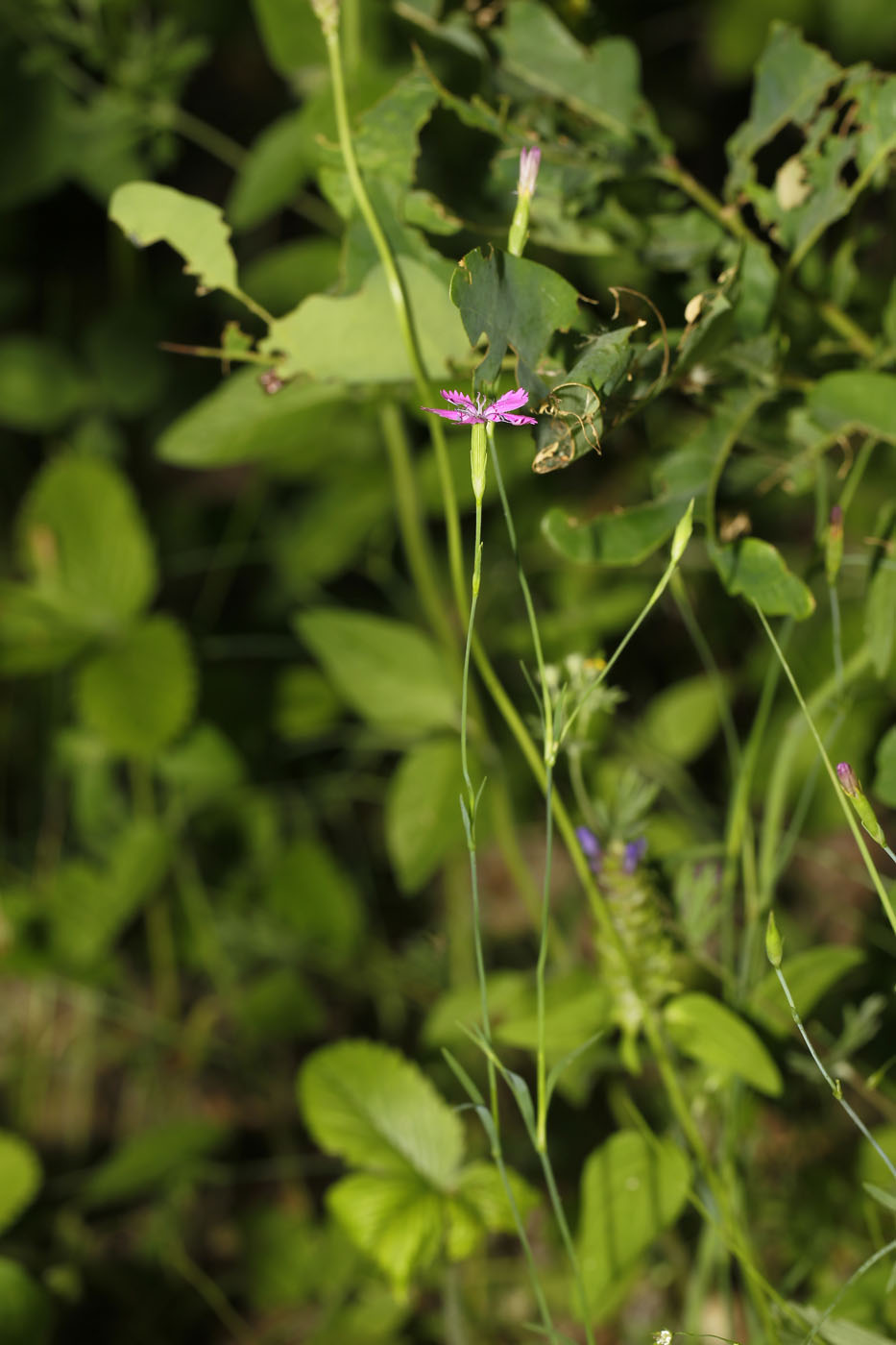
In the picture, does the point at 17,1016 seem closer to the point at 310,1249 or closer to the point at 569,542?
the point at 310,1249

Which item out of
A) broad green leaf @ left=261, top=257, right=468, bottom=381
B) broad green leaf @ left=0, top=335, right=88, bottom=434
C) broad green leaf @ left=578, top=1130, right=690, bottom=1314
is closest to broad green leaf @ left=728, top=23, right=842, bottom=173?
broad green leaf @ left=261, top=257, right=468, bottom=381

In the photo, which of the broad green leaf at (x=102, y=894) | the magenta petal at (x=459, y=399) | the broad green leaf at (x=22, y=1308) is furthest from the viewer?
the broad green leaf at (x=102, y=894)

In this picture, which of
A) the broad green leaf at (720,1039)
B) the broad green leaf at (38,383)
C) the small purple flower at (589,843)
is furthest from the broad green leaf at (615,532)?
the broad green leaf at (38,383)

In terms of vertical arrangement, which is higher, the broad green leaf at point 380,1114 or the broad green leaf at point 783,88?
the broad green leaf at point 783,88

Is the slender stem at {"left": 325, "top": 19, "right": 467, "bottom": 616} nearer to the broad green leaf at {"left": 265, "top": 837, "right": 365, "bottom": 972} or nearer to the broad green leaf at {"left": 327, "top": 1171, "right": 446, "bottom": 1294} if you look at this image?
the broad green leaf at {"left": 327, "top": 1171, "right": 446, "bottom": 1294}

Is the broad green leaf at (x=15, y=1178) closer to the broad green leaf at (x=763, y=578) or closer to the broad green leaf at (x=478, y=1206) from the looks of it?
the broad green leaf at (x=478, y=1206)
